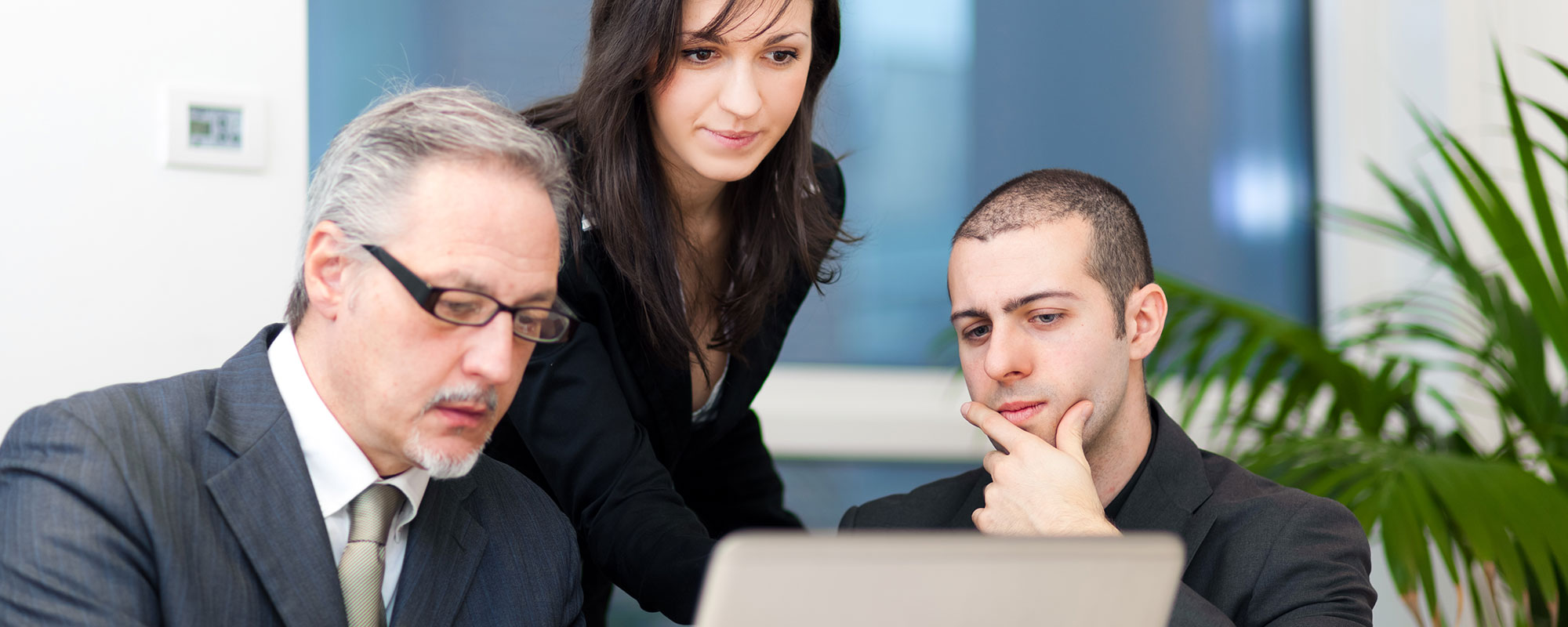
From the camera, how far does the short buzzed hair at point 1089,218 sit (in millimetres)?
1668

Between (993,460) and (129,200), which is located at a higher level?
(129,200)

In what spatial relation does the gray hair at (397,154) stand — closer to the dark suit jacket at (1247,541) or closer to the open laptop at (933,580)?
the open laptop at (933,580)

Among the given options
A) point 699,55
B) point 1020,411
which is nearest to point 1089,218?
point 1020,411

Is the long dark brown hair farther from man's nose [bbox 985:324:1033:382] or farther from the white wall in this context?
the white wall

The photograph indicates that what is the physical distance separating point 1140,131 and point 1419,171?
0.67 m

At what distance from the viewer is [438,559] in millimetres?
1316

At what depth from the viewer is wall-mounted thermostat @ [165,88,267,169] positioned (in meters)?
2.14

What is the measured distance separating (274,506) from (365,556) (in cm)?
11

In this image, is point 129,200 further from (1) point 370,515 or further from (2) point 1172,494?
(2) point 1172,494

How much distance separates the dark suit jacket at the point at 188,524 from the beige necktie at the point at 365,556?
0.04 metres

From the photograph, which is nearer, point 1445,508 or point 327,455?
point 327,455

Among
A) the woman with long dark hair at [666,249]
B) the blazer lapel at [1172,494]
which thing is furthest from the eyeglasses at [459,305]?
the blazer lapel at [1172,494]


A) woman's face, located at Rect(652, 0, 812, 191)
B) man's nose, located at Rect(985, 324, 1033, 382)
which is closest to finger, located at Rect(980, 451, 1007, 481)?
man's nose, located at Rect(985, 324, 1033, 382)

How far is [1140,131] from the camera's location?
10.8ft
